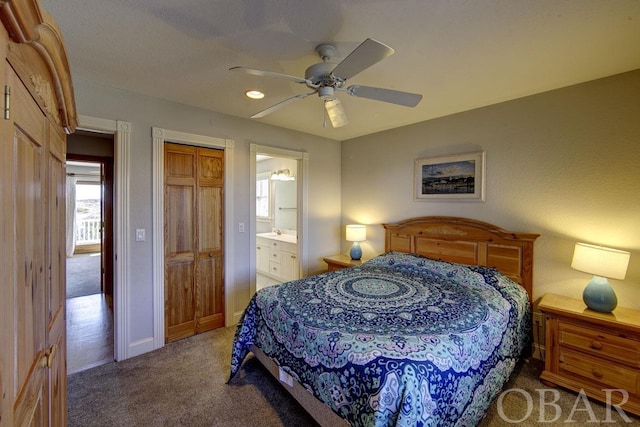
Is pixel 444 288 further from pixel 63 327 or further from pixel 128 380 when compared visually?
pixel 128 380

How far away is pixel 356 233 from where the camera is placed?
152 inches

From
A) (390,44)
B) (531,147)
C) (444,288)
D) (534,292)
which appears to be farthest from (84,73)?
(534,292)

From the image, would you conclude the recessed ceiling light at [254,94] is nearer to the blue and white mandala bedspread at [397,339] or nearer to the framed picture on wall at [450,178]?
the blue and white mandala bedspread at [397,339]

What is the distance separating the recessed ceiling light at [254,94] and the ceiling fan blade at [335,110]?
0.80 m

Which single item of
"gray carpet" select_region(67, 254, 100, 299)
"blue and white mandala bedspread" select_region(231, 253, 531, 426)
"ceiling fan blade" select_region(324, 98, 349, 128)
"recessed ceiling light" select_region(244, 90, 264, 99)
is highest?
"recessed ceiling light" select_region(244, 90, 264, 99)

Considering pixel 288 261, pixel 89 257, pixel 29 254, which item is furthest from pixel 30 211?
pixel 89 257

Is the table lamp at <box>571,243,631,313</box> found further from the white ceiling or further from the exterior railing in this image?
the exterior railing

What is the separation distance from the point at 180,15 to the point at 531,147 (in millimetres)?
3056

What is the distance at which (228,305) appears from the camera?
3.22 m

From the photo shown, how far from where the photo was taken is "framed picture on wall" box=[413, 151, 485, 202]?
9.77 ft

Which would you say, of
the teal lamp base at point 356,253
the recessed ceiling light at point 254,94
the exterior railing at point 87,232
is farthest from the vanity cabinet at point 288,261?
the exterior railing at point 87,232

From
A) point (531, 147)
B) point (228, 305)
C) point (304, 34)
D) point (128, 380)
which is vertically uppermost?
point (304, 34)

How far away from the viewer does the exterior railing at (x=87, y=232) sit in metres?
7.76

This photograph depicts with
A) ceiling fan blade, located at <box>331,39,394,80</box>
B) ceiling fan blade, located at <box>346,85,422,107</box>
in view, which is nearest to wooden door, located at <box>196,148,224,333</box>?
ceiling fan blade, located at <box>346,85,422,107</box>
